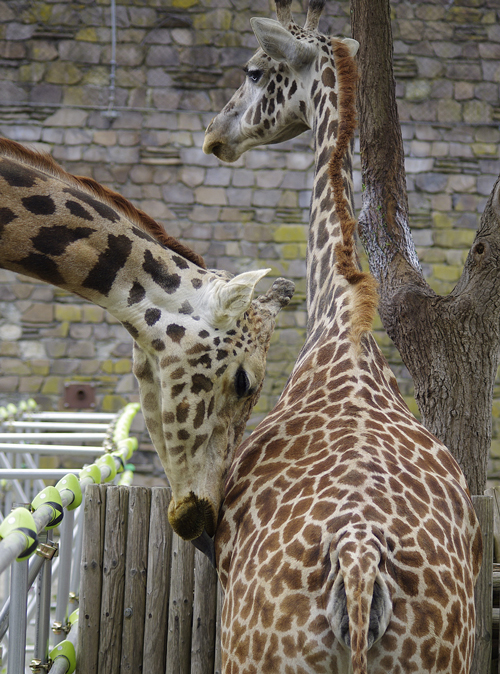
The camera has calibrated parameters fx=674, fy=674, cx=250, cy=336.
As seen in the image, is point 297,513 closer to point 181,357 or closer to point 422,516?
point 422,516

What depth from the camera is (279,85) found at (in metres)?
2.74

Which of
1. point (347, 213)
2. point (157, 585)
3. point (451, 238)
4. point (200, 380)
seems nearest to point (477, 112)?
point (451, 238)

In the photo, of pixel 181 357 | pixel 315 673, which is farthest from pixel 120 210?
pixel 315 673

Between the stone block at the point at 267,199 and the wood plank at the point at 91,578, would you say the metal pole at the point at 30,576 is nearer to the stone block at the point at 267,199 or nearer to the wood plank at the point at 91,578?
the wood plank at the point at 91,578

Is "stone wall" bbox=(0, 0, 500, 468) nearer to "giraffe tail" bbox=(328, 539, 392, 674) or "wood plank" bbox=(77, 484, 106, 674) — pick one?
"wood plank" bbox=(77, 484, 106, 674)

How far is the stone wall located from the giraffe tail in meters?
6.05

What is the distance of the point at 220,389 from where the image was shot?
1835 millimetres

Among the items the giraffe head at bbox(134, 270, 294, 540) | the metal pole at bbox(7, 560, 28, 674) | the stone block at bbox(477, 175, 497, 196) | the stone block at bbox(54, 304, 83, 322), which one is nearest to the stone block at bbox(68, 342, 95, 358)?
the stone block at bbox(54, 304, 83, 322)

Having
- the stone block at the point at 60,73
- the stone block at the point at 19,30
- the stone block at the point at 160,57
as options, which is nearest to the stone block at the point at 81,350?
the stone block at the point at 60,73

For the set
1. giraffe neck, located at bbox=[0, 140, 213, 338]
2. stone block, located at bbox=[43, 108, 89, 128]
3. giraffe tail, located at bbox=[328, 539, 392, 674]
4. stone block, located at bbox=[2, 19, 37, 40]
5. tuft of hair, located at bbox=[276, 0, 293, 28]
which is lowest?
giraffe tail, located at bbox=[328, 539, 392, 674]

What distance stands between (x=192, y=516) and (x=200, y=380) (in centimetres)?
37

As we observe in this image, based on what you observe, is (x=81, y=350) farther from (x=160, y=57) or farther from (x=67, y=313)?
(x=160, y=57)

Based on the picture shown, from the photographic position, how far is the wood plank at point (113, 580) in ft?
8.23

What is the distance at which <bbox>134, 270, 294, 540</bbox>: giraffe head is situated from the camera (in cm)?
179
